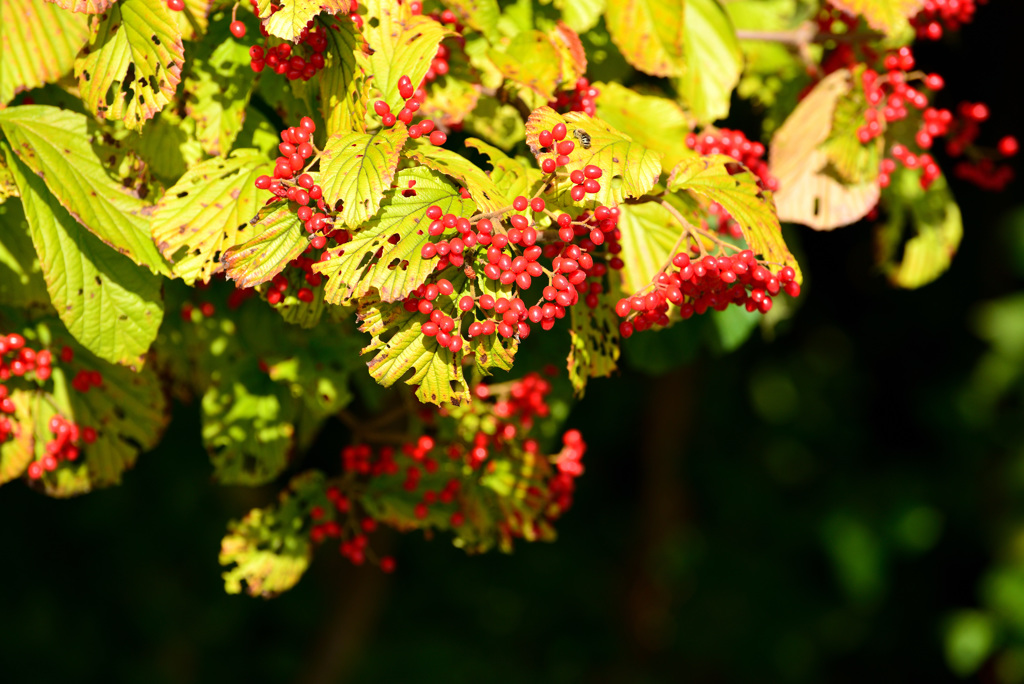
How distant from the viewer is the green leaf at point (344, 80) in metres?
1.14

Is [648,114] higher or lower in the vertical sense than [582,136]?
lower

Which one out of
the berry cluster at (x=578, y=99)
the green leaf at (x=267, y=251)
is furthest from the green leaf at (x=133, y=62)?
the berry cluster at (x=578, y=99)

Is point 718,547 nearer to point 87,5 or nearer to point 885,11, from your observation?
point 885,11

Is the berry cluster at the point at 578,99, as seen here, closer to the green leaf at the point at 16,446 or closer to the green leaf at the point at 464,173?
the green leaf at the point at 464,173

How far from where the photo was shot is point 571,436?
5.23ft

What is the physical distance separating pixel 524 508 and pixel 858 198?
33.1 inches

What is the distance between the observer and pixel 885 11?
147cm

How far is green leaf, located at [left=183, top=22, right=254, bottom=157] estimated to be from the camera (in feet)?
4.18

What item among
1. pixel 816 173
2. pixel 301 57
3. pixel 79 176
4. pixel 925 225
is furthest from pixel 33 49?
pixel 925 225

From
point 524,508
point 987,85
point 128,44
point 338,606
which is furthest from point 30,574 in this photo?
point 987,85

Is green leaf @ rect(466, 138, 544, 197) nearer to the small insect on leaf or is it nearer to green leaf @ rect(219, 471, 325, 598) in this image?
the small insect on leaf

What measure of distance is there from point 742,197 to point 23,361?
1183 mm

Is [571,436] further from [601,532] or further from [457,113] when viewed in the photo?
[601,532]

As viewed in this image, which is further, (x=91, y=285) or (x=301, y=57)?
(x=91, y=285)
